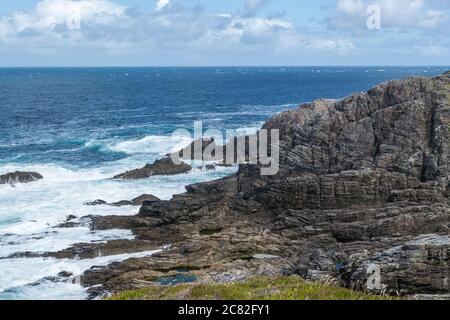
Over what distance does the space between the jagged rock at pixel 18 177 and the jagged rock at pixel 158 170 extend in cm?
945

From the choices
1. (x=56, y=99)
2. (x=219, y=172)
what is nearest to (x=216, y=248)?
(x=219, y=172)

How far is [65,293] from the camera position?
108 ft

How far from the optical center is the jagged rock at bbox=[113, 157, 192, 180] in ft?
207

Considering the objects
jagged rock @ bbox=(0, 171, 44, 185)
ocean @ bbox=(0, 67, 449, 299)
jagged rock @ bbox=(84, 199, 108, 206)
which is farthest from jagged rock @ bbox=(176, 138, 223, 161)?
jagged rock @ bbox=(84, 199, 108, 206)

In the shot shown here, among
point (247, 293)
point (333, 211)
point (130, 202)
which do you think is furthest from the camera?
point (130, 202)

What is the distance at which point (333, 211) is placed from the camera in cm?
4109

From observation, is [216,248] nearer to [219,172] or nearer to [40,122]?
[219,172]

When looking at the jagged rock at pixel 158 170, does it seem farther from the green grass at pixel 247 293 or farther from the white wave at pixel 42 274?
the green grass at pixel 247 293

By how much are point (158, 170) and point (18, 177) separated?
15.8m

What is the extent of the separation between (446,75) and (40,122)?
82.1m

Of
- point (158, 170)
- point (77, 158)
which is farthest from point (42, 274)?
point (77, 158)

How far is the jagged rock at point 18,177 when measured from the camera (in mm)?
60891

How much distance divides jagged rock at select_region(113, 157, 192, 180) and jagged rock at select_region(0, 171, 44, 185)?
945cm

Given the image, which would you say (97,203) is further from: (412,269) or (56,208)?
(412,269)
